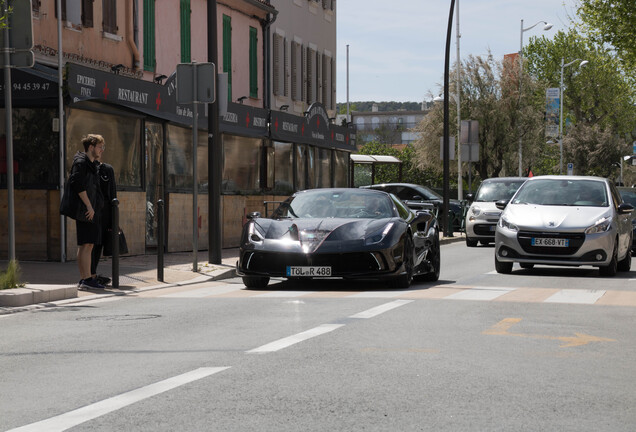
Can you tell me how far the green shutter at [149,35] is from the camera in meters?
26.3

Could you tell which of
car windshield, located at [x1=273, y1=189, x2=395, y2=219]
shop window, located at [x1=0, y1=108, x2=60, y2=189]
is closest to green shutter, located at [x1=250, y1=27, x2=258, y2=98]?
shop window, located at [x1=0, y1=108, x2=60, y2=189]

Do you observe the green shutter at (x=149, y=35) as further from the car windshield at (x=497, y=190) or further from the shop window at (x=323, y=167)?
the shop window at (x=323, y=167)

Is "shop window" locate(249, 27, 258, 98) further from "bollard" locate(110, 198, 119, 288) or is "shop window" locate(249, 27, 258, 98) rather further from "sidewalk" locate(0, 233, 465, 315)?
"bollard" locate(110, 198, 119, 288)

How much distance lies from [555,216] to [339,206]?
4.07 metres

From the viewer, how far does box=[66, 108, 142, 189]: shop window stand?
66.0 feet

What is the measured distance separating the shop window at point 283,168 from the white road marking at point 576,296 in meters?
17.0

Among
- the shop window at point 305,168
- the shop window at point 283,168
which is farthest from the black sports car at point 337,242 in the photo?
the shop window at point 305,168

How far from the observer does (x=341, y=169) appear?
3922 centimetres

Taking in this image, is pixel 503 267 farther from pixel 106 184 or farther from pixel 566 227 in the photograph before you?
pixel 106 184

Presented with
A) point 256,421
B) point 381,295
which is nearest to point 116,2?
point 381,295

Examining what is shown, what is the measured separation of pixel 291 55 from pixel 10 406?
32.1m

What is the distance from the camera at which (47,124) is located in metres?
19.7

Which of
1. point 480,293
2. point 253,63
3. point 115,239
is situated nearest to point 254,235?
point 115,239

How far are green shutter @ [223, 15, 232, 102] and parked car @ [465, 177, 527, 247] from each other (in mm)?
7015
